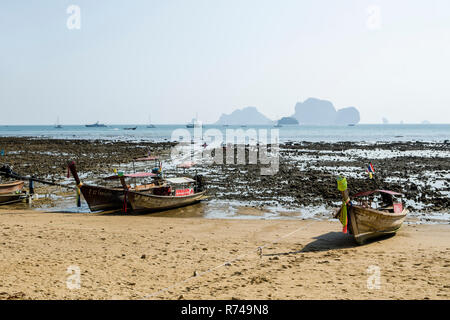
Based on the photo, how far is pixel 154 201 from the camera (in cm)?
1784

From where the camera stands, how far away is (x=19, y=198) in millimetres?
19484

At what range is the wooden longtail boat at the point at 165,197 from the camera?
17.5 m

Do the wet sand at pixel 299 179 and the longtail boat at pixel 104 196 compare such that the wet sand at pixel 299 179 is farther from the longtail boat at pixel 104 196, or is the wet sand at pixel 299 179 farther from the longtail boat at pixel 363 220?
the longtail boat at pixel 363 220

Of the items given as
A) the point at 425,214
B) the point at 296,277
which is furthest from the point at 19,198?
the point at 425,214

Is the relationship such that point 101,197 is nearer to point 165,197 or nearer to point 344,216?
point 165,197

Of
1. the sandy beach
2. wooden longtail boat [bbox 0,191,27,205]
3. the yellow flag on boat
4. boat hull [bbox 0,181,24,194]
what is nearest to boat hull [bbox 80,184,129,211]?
the sandy beach

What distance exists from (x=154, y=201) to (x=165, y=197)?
2.04 feet

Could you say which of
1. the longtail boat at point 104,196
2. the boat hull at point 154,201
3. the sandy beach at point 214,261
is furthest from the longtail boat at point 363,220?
the longtail boat at point 104,196

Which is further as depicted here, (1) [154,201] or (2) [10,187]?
(2) [10,187]

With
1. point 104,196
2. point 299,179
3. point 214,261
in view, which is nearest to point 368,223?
point 214,261

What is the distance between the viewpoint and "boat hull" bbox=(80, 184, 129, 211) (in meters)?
17.6

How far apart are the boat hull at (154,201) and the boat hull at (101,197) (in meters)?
0.87

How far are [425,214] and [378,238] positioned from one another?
605 cm
